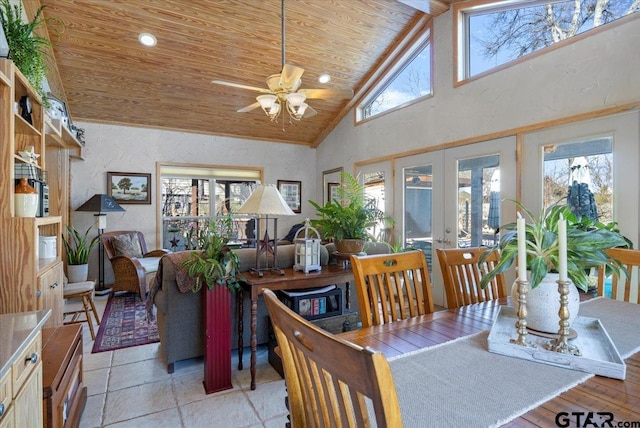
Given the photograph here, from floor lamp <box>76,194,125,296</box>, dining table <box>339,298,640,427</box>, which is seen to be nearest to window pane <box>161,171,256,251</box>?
floor lamp <box>76,194,125,296</box>

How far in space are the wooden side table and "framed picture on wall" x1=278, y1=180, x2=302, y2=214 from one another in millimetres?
4942

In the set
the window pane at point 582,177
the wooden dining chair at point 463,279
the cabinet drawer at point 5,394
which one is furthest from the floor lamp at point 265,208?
the window pane at point 582,177

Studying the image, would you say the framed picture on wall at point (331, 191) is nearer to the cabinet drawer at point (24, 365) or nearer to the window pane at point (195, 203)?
the window pane at point (195, 203)

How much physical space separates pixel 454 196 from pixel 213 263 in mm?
2985

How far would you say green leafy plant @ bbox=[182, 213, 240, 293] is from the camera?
2223 millimetres

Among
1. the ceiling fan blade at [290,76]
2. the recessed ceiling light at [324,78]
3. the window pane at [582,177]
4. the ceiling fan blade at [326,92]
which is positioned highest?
the recessed ceiling light at [324,78]

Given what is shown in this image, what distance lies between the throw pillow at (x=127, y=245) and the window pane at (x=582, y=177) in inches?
201

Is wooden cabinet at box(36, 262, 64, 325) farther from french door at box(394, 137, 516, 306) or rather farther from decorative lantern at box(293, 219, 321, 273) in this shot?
french door at box(394, 137, 516, 306)

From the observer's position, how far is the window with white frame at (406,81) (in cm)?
442

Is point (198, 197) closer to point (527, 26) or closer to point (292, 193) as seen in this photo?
point (292, 193)

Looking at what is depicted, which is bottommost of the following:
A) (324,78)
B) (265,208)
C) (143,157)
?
(265,208)

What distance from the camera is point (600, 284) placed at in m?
1.82

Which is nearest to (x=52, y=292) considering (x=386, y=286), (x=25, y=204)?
(x=25, y=204)

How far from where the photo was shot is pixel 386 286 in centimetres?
162
